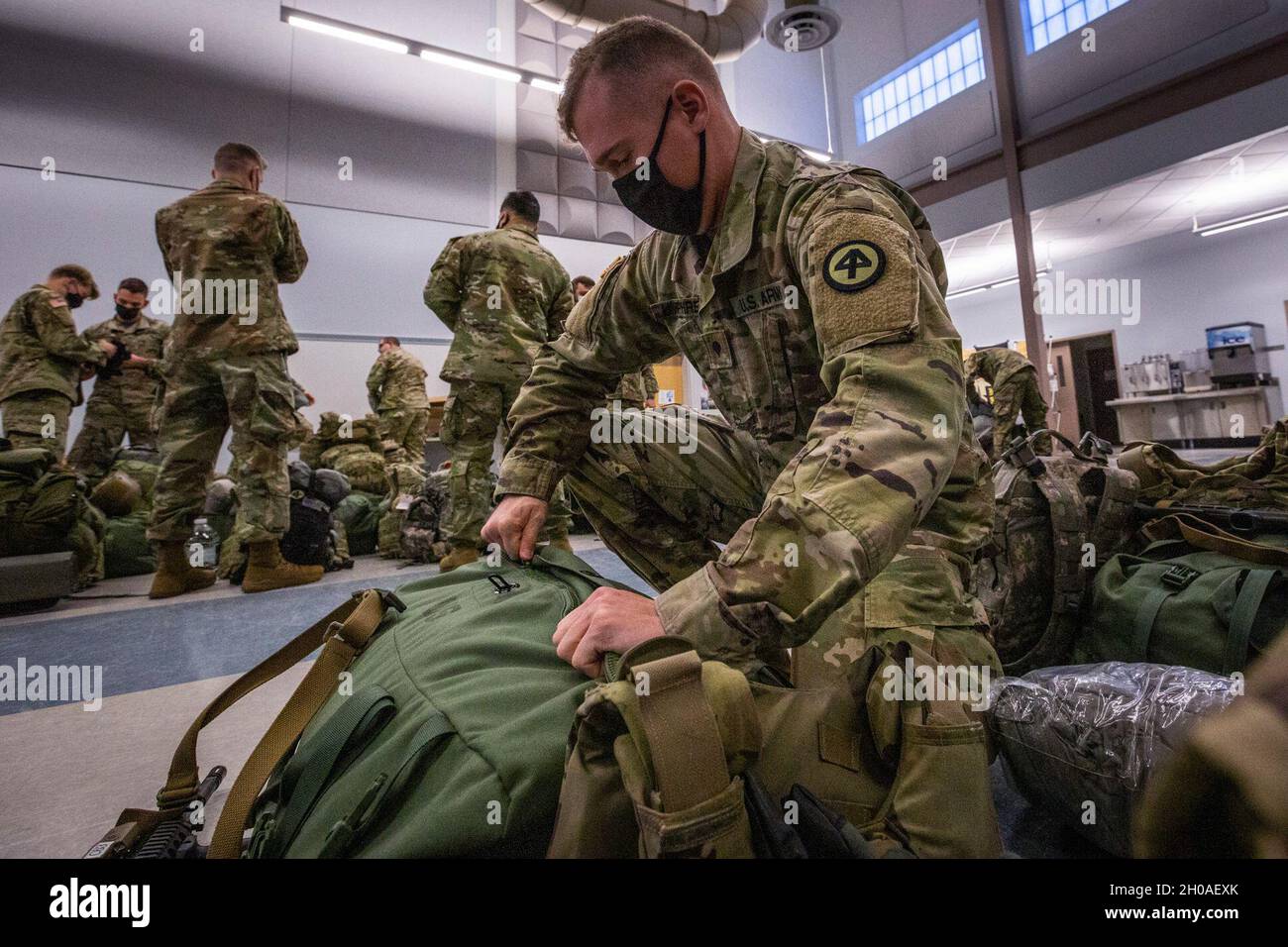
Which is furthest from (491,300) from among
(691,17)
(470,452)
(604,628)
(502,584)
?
(691,17)

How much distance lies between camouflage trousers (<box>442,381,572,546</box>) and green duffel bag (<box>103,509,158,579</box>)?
5.26ft

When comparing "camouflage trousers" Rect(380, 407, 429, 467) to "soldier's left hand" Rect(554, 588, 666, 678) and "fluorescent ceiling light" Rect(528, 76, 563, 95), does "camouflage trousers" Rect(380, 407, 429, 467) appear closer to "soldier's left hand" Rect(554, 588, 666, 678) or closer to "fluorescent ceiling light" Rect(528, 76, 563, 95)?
"fluorescent ceiling light" Rect(528, 76, 563, 95)

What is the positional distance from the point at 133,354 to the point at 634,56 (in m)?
4.32

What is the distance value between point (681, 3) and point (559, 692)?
6677mm

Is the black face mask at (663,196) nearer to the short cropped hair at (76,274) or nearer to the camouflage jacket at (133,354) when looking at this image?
the short cropped hair at (76,274)

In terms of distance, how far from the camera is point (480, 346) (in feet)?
8.39

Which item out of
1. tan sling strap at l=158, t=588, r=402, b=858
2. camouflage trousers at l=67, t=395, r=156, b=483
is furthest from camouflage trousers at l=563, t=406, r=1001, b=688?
camouflage trousers at l=67, t=395, r=156, b=483

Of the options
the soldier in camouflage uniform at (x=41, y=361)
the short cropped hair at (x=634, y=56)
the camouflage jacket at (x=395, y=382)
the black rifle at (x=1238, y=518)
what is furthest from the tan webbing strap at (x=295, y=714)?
the camouflage jacket at (x=395, y=382)

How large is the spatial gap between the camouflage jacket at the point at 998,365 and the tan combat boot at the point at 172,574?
3.94m

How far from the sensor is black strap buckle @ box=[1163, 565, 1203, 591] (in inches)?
39.1

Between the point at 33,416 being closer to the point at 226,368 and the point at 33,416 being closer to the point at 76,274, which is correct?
the point at 76,274

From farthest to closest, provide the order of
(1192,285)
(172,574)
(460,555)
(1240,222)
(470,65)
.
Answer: (1192,285) < (1240,222) < (470,65) < (460,555) < (172,574)

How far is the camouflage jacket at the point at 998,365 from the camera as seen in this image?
3189 millimetres
